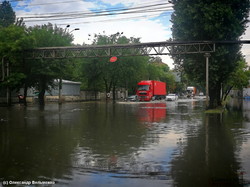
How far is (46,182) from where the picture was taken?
6426 mm

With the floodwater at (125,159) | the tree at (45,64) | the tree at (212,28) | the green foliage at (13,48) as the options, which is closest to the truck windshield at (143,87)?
the tree at (45,64)

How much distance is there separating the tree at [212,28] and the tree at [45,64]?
16.1 m

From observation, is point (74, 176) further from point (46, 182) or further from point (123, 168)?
point (123, 168)

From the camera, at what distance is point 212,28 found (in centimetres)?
2877

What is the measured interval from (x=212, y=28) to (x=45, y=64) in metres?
21.0

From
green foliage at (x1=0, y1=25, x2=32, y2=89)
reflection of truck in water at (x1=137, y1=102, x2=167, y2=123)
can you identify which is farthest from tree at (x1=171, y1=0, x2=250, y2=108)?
green foliage at (x1=0, y1=25, x2=32, y2=89)

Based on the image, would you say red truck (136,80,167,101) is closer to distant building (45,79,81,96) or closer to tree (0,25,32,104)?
distant building (45,79,81,96)

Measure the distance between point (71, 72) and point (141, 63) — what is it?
22.6m

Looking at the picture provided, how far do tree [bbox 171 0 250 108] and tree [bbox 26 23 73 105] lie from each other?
52.8ft

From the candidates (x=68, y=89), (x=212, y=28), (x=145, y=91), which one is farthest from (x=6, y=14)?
(x=212, y=28)

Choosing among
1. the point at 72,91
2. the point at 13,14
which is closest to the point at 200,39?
the point at 72,91

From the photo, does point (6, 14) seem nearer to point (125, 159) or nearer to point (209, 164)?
point (125, 159)

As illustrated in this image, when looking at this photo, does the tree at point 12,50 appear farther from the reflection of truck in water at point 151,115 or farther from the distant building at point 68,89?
the distant building at point 68,89

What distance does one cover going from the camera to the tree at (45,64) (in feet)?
129
